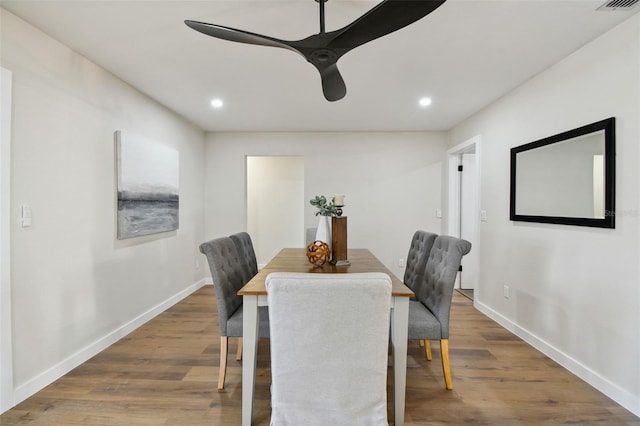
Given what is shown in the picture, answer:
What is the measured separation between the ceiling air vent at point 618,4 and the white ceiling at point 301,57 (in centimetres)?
5

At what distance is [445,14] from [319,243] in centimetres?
159

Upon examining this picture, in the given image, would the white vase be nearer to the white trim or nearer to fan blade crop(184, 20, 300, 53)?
fan blade crop(184, 20, 300, 53)

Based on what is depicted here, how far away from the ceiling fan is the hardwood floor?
6.53 ft

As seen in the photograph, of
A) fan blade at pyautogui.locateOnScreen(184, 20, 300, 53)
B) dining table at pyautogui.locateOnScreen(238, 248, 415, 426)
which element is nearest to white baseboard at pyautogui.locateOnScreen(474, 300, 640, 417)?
dining table at pyautogui.locateOnScreen(238, 248, 415, 426)

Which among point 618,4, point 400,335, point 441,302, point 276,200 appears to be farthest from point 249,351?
point 276,200

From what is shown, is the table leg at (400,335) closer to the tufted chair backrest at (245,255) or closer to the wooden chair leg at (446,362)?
the wooden chair leg at (446,362)

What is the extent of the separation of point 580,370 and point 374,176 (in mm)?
3134

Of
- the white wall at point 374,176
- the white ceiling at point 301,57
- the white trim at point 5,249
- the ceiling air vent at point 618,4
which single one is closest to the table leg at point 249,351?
the white trim at point 5,249

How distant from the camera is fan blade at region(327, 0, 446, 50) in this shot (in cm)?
122

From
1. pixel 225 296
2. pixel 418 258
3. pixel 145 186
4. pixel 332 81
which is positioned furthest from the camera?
pixel 145 186

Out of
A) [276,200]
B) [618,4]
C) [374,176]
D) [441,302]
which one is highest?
[618,4]

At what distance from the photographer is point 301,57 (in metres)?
2.38

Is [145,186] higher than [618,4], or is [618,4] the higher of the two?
[618,4]

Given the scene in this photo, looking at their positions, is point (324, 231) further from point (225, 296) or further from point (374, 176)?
point (374, 176)
